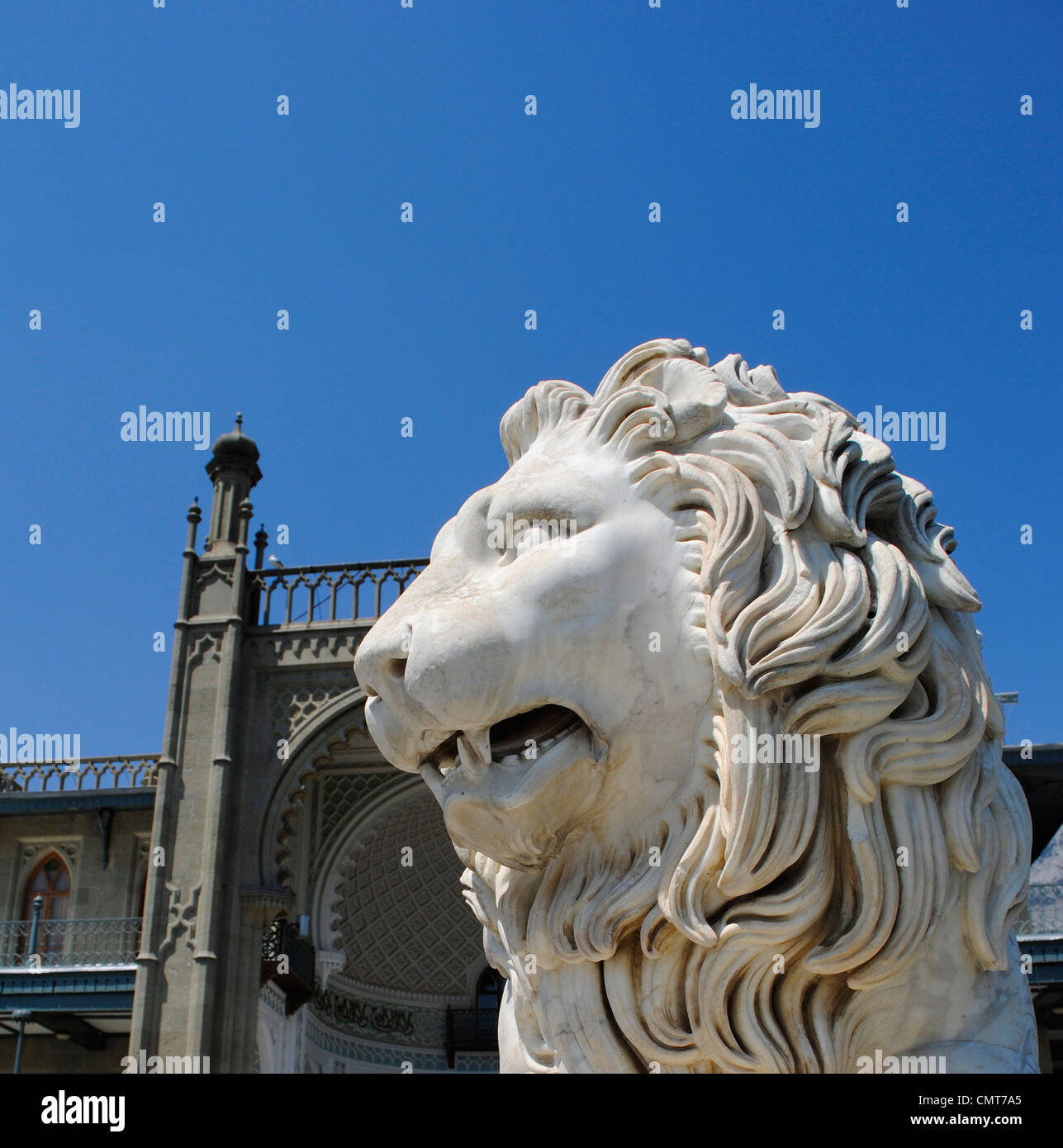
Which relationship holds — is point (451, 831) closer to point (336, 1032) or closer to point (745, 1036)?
point (745, 1036)

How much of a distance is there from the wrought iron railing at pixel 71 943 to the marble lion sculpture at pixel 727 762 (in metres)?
14.8

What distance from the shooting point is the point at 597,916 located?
1.39 m

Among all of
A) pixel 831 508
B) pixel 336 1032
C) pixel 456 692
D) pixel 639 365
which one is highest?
pixel 336 1032

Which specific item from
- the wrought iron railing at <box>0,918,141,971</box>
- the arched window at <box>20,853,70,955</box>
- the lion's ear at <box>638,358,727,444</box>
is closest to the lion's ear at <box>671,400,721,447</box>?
the lion's ear at <box>638,358,727,444</box>

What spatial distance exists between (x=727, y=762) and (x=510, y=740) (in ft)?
0.73

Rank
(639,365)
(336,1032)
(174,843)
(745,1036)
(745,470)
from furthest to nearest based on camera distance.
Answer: (336,1032) < (174,843) < (639,365) < (745,470) < (745,1036)

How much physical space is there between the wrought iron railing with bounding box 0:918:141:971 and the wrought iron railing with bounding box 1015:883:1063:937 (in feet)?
31.2

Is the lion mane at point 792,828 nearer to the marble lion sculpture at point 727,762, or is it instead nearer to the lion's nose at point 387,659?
the marble lion sculpture at point 727,762

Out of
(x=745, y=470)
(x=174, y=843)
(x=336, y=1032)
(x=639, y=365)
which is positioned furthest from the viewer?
(x=336, y=1032)

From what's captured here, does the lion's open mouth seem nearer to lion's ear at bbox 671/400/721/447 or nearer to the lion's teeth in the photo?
the lion's teeth

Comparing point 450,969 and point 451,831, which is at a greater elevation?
point 450,969

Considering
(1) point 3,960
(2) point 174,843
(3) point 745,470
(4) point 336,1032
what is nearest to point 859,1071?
(3) point 745,470

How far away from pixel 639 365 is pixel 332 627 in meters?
13.0

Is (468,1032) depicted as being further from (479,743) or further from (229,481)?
(479,743)
